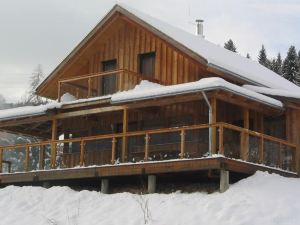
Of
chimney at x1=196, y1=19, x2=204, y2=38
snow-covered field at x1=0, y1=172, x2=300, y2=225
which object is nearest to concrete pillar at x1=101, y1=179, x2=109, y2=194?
snow-covered field at x1=0, y1=172, x2=300, y2=225

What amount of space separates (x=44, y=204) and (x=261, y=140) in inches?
284

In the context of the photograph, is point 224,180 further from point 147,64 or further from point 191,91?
point 147,64

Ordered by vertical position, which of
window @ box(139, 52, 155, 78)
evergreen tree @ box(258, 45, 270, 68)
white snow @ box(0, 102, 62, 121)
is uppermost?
evergreen tree @ box(258, 45, 270, 68)

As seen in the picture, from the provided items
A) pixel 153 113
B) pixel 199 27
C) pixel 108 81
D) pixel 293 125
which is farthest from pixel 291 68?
pixel 153 113

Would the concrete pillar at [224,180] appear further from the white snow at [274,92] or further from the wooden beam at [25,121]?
the wooden beam at [25,121]

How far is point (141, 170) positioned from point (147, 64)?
20.5 ft

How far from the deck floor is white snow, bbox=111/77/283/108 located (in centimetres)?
213

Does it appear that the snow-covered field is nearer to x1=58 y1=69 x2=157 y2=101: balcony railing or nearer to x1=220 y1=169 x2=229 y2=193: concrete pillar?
x1=220 y1=169 x2=229 y2=193: concrete pillar

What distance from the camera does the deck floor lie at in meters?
19.2

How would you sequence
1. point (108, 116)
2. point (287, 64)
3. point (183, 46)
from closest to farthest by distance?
point (183, 46)
point (108, 116)
point (287, 64)

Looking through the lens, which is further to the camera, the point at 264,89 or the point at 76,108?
the point at 76,108

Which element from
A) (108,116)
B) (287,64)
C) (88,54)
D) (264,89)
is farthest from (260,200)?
(287,64)

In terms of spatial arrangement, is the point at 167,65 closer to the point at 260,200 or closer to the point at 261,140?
the point at 261,140

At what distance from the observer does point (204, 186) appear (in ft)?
67.4
